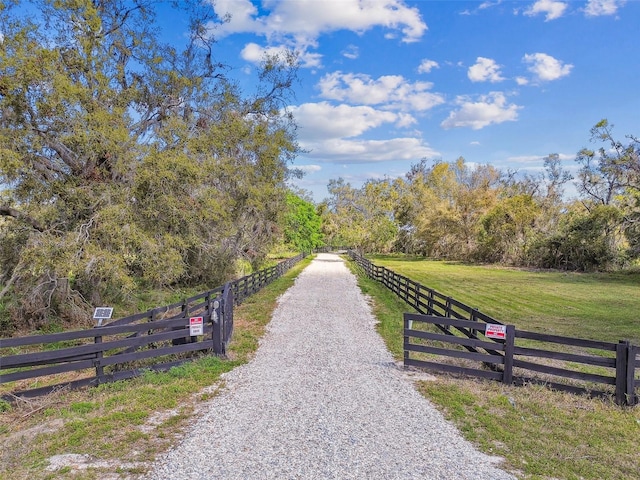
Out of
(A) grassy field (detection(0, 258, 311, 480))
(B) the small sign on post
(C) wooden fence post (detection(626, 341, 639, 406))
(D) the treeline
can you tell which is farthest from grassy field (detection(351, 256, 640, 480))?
(D) the treeline

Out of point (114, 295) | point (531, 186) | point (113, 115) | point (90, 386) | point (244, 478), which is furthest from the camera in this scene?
point (531, 186)

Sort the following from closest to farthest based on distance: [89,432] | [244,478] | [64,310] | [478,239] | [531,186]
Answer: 1. [244,478]
2. [89,432]
3. [64,310]
4. [478,239]
5. [531,186]

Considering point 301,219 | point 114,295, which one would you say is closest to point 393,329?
point 114,295

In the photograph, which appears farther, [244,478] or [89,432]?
[89,432]

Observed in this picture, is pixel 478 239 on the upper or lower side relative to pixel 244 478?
upper

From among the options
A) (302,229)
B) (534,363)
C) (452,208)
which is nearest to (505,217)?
(452,208)

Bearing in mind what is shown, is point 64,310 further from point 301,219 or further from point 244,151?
point 301,219

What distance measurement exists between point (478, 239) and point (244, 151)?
31263 millimetres

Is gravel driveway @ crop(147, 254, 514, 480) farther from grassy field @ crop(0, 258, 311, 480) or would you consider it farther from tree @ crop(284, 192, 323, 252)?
tree @ crop(284, 192, 323, 252)

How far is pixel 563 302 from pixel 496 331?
42.0ft

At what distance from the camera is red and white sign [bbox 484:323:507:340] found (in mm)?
6427

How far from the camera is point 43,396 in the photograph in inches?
220

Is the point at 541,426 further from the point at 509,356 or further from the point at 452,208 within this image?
the point at 452,208

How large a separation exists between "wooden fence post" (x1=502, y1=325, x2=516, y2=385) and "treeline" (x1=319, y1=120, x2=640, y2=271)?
88.0ft
